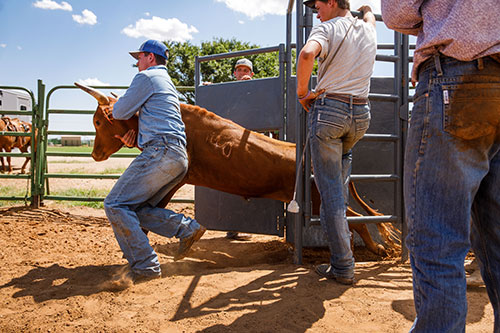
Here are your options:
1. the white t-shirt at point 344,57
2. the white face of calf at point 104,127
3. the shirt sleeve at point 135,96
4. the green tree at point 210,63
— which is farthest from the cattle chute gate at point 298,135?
the green tree at point 210,63

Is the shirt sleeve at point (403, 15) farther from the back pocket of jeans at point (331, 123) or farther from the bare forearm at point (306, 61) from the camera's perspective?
the back pocket of jeans at point (331, 123)

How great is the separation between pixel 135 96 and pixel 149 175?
2.29ft

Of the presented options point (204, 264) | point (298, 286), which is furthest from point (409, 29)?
point (204, 264)

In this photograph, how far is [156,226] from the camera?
11.2ft

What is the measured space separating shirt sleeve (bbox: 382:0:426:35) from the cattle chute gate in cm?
192

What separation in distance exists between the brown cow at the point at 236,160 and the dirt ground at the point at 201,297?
0.70m

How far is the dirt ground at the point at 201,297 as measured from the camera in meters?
2.30

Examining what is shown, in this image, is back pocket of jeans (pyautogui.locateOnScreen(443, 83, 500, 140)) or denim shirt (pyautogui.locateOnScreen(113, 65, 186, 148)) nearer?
back pocket of jeans (pyautogui.locateOnScreen(443, 83, 500, 140))

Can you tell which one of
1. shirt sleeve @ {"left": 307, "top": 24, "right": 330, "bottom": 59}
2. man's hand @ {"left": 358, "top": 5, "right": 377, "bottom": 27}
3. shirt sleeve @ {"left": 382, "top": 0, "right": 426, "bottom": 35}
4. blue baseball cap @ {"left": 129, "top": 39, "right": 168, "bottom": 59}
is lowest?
shirt sleeve @ {"left": 382, "top": 0, "right": 426, "bottom": 35}

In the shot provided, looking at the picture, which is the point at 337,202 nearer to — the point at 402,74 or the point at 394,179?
the point at 394,179

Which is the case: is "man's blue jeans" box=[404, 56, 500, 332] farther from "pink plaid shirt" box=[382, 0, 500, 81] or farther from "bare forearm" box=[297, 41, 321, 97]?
"bare forearm" box=[297, 41, 321, 97]

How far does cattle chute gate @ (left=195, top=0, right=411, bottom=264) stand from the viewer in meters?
3.57

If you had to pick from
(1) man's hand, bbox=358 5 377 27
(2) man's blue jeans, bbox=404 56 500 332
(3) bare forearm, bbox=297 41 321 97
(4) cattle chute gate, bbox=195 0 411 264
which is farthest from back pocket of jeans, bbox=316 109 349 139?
(2) man's blue jeans, bbox=404 56 500 332

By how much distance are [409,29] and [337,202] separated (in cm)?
154
